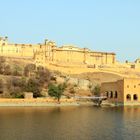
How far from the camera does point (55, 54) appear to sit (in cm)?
8088

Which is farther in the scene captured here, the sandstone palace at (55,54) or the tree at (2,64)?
the sandstone palace at (55,54)

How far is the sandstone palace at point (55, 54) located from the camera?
250 feet

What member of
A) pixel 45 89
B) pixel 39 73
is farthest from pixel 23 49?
pixel 45 89

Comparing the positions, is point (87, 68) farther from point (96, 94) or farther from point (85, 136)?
point (85, 136)

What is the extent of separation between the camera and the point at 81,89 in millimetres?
63375

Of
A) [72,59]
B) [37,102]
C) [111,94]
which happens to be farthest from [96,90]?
[72,59]

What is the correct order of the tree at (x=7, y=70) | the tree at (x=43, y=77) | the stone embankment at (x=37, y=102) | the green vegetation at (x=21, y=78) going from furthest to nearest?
the tree at (x=7, y=70)
the tree at (x=43, y=77)
the green vegetation at (x=21, y=78)
the stone embankment at (x=37, y=102)

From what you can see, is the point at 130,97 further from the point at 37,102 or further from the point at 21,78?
the point at 21,78

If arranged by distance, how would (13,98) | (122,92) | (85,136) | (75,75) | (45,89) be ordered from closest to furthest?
(85,136) → (13,98) → (122,92) → (45,89) → (75,75)

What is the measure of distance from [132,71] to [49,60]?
717 inches

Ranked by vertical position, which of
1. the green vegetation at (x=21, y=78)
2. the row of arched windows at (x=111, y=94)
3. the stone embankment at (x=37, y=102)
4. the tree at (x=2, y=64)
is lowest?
the stone embankment at (x=37, y=102)

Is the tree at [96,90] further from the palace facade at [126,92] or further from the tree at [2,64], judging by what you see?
the tree at [2,64]

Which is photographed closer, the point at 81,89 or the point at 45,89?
the point at 45,89

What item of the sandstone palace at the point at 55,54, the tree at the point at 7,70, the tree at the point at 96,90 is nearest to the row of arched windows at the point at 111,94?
the tree at the point at 96,90
